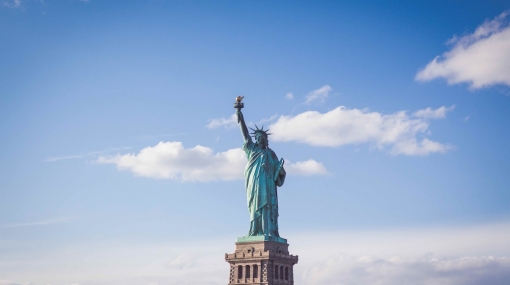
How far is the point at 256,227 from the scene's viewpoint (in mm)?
69938

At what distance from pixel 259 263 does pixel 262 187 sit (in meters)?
7.61

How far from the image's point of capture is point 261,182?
2788 inches

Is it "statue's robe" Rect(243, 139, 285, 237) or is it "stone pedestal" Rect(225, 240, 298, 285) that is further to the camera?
"statue's robe" Rect(243, 139, 285, 237)

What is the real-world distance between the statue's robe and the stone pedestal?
4.69ft

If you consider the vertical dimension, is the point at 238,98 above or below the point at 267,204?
above

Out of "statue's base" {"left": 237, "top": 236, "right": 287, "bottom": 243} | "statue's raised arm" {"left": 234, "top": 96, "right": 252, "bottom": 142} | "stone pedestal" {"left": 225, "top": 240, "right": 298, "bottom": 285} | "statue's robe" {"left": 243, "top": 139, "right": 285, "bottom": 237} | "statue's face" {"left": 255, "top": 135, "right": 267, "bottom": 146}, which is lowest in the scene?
"stone pedestal" {"left": 225, "top": 240, "right": 298, "bottom": 285}

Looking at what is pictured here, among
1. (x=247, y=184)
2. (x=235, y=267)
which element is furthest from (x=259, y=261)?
(x=247, y=184)

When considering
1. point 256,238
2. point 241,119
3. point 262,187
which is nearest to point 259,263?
point 256,238

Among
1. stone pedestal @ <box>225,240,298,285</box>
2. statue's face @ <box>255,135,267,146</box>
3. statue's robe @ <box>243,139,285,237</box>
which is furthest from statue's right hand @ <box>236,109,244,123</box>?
stone pedestal @ <box>225,240,298,285</box>

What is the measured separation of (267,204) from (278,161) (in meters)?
5.12

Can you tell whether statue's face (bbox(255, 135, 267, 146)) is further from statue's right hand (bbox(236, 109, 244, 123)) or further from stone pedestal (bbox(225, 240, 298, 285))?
stone pedestal (bbox(225, 240, 298, 285))

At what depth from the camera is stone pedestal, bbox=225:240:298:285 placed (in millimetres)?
67312

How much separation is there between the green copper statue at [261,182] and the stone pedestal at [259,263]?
2.57ft

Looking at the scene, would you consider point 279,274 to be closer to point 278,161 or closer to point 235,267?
point 235,267
